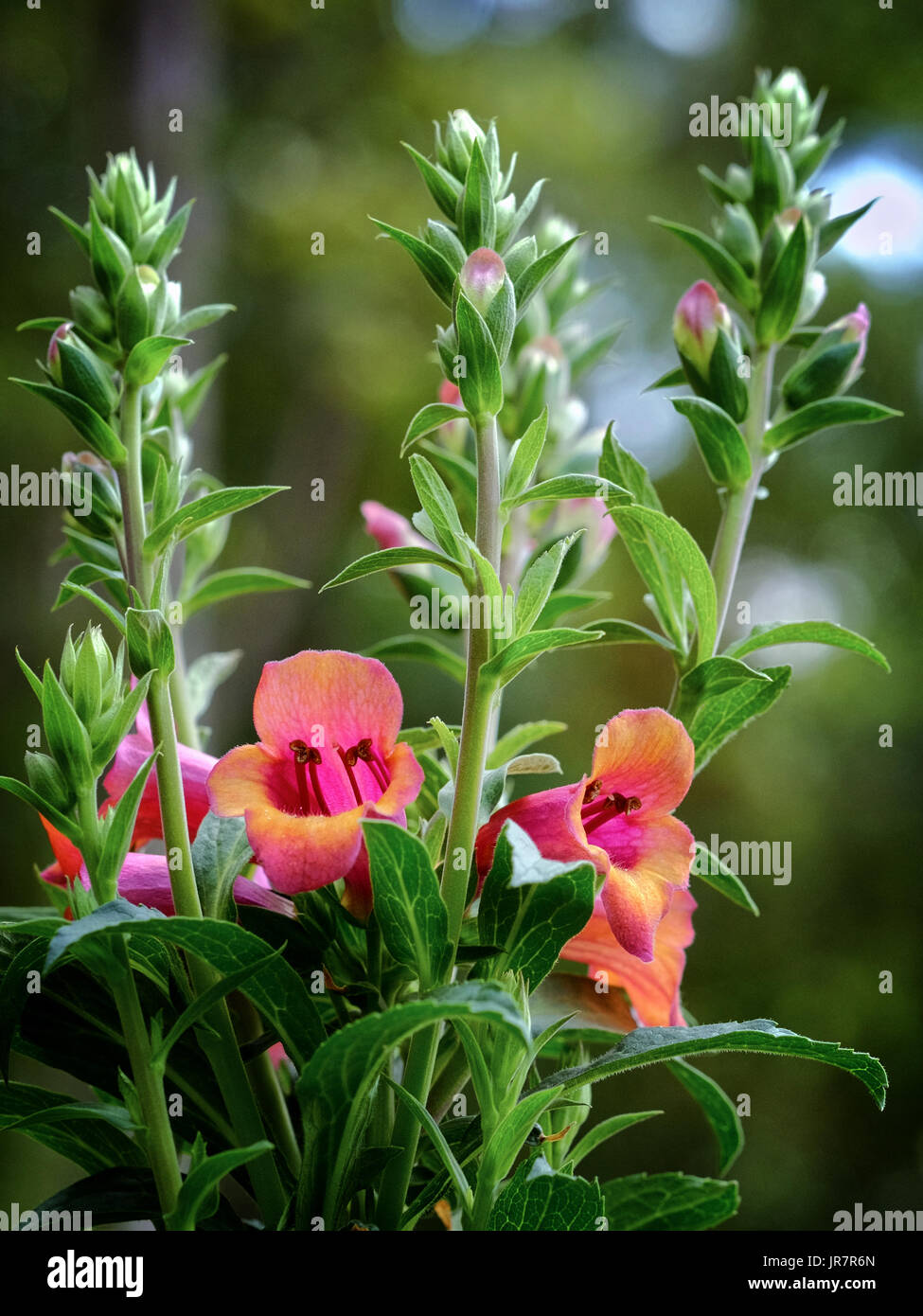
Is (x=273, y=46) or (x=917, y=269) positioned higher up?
(x=273, y=46)

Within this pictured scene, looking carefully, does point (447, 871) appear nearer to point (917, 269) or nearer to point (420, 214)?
point (420, 214)

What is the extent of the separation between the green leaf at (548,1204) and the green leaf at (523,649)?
0.13 m

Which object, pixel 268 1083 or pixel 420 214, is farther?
pixel 420 214

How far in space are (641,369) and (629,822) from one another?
7.20 feet

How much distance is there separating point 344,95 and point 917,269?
146 centimetres

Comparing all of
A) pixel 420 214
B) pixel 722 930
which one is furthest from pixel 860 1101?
pixel 420 214

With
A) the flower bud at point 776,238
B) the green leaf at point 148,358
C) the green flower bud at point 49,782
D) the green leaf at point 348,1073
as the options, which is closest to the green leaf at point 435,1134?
the green leaf at point 348,1073

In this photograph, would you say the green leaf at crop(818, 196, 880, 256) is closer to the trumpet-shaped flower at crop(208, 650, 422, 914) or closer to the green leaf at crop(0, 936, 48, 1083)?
the trumpet-shaped flower at crop(208, 650, 422, 914)

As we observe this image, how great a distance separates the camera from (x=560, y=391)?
A: 558mm

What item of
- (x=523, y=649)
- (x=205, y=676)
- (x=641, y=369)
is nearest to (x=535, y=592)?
(x=523, y=649)

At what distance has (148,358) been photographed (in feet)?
1.07

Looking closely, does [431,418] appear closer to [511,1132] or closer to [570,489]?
[570,489]

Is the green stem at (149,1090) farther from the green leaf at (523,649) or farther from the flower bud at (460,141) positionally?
the flower bud at (460,141)

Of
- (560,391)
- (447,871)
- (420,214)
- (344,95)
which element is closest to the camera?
(447,871)
